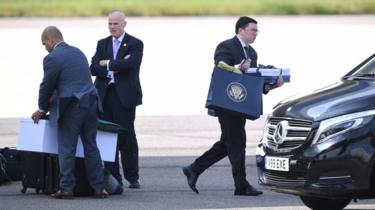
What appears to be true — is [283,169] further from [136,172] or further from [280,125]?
[136,172]

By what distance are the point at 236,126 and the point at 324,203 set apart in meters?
1.57

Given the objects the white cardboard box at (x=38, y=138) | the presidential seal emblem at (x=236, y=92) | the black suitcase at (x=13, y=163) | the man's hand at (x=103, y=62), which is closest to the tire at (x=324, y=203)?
the presidential seal emblem at (x=236, y=92)

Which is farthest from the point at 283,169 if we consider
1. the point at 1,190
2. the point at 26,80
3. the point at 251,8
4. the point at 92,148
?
the point at 251,8

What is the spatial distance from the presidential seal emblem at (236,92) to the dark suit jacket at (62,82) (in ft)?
4.06

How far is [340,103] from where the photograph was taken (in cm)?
982

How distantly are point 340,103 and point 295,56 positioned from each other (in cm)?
2239

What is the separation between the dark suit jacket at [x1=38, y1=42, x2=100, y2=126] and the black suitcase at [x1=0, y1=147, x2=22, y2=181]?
123 centimetres

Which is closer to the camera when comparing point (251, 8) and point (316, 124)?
point (316, 124)

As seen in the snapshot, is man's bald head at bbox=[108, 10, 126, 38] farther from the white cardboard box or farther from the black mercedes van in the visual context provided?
the black mercedes van

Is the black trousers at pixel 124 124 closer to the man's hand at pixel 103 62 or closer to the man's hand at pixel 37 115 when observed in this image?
the man's hand at pixel 103 62

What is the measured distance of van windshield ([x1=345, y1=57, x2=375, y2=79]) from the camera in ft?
35.1

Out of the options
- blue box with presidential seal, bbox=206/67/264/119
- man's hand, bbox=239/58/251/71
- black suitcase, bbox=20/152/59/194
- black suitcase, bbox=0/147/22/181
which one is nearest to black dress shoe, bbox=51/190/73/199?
black suitcase, bbox=20/152/59/194

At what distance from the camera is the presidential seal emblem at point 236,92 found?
11.8 m

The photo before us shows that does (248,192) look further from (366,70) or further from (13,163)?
(13,163)
